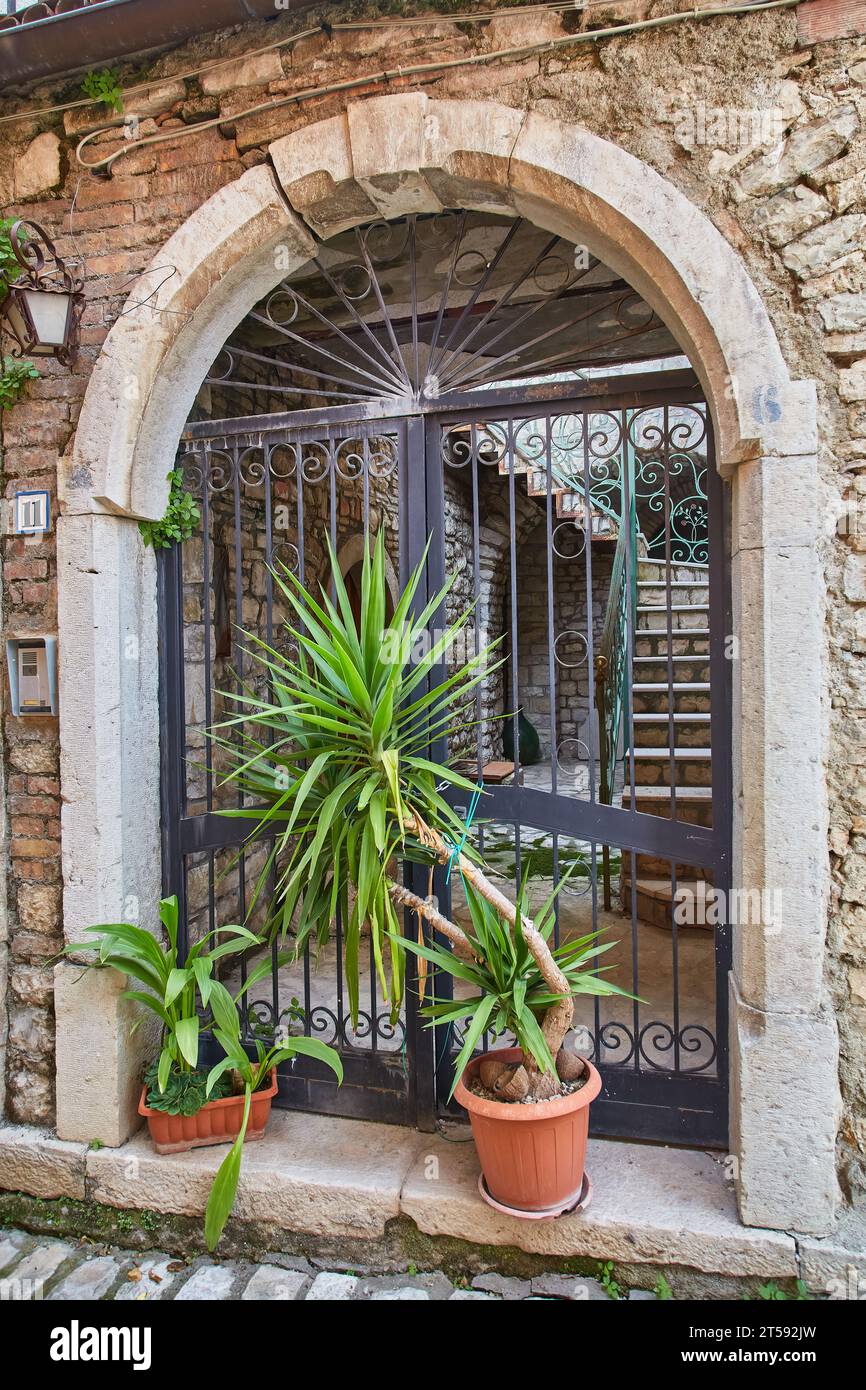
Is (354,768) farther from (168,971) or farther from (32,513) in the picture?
(32,513)

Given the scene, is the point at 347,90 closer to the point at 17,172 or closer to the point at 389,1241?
the point at 17,172

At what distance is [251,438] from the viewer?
309 centimetres

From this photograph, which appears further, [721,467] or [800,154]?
[721,467]

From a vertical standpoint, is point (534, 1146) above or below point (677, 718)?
below

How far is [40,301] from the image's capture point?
2.82 meters

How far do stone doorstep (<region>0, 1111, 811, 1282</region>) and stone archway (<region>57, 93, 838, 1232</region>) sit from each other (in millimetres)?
117

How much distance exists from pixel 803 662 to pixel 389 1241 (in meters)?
2.15

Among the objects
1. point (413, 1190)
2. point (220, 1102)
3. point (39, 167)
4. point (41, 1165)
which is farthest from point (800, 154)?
point (41, 1165)

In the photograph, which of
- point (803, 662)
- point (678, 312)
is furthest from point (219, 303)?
point (803, 662)

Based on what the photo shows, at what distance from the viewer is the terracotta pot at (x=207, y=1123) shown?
277 centimetres

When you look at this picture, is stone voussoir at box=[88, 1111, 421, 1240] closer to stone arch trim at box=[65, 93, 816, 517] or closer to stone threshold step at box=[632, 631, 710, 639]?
stone arch trim at box=[65, 93, 816, 517]

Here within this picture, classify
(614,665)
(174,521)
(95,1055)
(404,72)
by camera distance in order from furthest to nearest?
1. (614,665)
2. (174,521)
3. (95,1055)
4. (404,72)

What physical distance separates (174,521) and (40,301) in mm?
831

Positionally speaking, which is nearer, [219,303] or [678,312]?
[678,312]
